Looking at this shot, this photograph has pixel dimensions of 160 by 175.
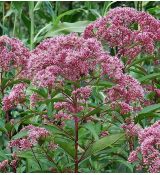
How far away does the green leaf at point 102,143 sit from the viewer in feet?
6.62

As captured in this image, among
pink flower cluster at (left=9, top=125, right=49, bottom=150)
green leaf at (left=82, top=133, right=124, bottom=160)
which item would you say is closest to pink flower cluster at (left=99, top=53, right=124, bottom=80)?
green leaf at (left=82, top=133, right=124, bottom=160)

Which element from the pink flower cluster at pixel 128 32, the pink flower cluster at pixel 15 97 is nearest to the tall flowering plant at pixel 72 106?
the pink flower cluster at pixel 15 97

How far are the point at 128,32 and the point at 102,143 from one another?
658 mm

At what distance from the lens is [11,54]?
7.97ft

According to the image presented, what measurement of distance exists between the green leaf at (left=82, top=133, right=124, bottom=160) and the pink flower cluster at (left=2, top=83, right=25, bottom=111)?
397 millimetres

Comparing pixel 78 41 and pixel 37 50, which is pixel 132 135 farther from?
pixel 37 50

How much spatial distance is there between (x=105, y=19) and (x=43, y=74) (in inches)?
25.5

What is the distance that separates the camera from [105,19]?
2.54m

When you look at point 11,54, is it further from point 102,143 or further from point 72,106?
point 102,143

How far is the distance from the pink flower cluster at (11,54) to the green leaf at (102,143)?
62 centimetres

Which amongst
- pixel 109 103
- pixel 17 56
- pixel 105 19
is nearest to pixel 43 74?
pixel 109 103

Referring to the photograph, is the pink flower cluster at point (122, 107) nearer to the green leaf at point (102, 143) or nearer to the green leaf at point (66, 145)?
the green leaf at point (102, 143)

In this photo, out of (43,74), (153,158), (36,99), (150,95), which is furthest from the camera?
(150,95)

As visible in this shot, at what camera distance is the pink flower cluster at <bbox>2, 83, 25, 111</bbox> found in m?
2.21
